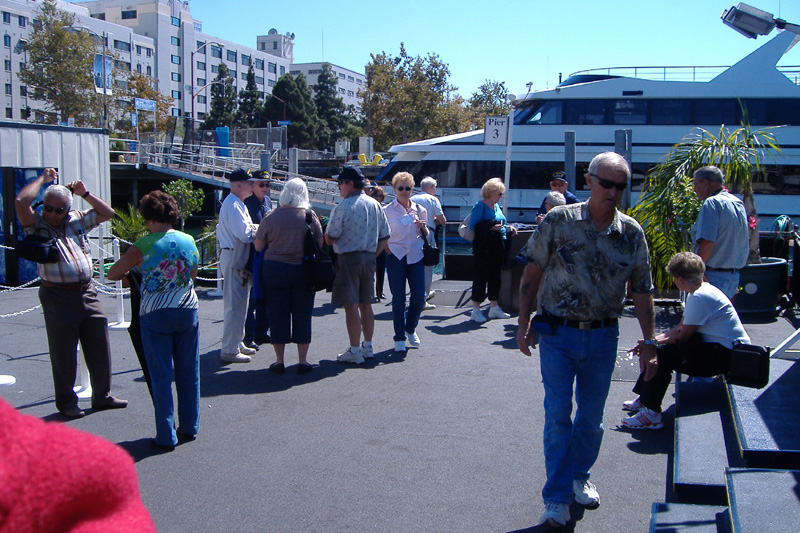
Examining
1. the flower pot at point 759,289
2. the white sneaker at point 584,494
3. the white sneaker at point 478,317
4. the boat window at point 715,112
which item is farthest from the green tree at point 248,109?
the white sneaker at point 584,494

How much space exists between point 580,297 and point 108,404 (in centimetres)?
387

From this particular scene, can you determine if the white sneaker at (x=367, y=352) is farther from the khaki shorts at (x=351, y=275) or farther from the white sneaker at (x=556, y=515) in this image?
the white sneaker at (x=556, y=515)

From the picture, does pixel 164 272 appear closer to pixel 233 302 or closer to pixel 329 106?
pixel 233 302

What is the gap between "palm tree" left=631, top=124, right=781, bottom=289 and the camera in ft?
29.1

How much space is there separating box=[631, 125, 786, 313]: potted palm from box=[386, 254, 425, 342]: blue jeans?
3.42 meters

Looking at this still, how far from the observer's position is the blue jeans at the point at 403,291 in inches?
287

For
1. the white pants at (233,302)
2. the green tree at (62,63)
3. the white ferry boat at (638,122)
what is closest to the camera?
the white pants at (233,302)

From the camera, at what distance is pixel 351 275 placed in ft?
21.8

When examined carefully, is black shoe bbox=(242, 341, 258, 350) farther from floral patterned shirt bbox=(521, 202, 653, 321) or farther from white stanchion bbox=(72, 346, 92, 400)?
floral patterned shirt bbox=(521, 202, 653, 321)

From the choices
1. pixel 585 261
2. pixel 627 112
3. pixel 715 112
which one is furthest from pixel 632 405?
pixel 715 112

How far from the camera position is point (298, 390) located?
5977 mm

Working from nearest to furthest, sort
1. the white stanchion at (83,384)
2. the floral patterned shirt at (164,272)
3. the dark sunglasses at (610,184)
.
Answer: the dark sunglasses at (610,184)
the floral patterned shirt at (164,272)
the white stanchion at (83,384)

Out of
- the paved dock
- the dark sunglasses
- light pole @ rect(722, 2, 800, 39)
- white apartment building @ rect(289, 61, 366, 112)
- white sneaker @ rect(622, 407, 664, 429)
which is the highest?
white apartment building @ rect(289, 61, 366, 112)

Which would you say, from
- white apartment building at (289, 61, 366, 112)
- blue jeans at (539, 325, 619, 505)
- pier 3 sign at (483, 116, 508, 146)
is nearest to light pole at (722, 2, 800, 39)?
pier 3 sign at (483, 116, 508, 146)
